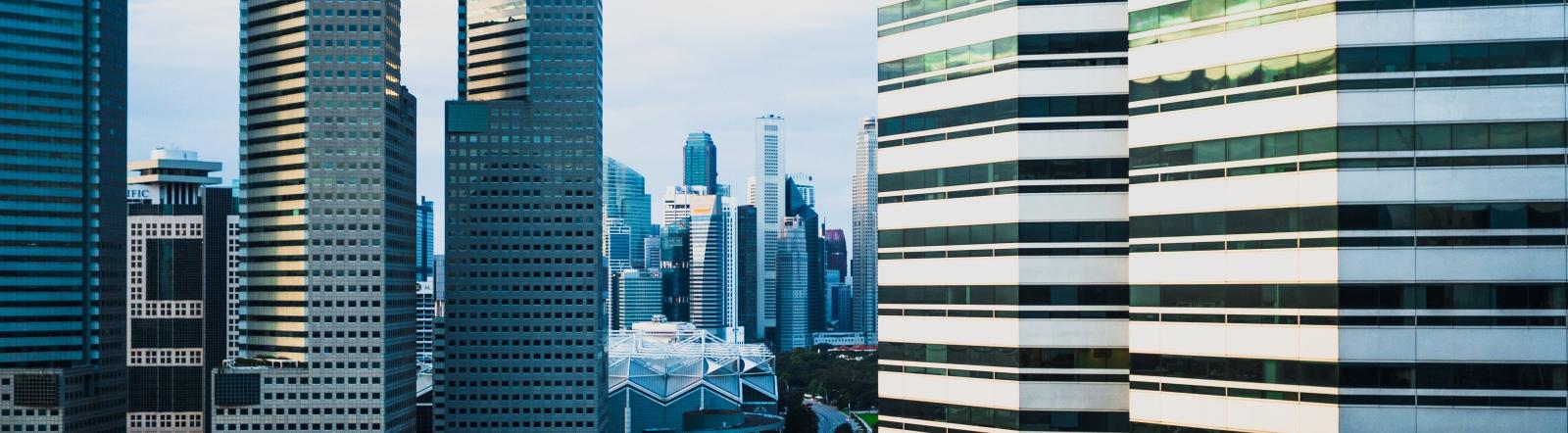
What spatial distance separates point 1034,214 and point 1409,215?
23570 mm

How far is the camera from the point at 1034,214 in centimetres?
8994

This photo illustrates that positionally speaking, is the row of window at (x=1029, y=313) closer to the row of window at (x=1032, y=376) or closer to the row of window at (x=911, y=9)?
the row of window at (x=1032, y=376)

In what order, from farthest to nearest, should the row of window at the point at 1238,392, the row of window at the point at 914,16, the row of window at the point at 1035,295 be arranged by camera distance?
the row of window at the point at 914,16, the row of window at the point at 1035,295, the row of window at the point at 1238,392

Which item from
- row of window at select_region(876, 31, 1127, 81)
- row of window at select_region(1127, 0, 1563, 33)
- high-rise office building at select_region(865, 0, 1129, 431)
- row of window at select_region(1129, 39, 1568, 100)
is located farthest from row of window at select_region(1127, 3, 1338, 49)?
high-rise office building at select_region(865, 0, 1129, 431)

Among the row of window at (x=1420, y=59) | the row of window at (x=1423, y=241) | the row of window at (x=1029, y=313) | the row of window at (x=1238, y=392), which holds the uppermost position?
the row of window at (x=1420, y=59)

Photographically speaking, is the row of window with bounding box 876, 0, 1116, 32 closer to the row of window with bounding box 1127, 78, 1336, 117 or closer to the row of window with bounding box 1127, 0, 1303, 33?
the row of window with bounding box 1127, 0, 1303, 33

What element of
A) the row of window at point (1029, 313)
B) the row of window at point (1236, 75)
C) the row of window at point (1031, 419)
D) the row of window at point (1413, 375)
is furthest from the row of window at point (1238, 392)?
the row of window at point (1236, 75)

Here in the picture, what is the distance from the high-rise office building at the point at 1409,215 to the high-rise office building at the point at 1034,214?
1329 cm

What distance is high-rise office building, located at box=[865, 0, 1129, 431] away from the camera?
89.6 meters

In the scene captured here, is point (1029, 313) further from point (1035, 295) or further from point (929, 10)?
point (929, 10)

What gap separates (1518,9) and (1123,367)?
31402 mm

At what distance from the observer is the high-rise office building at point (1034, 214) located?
8956 centimetres

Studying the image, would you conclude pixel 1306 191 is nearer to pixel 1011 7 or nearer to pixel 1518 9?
pixel 1518 9

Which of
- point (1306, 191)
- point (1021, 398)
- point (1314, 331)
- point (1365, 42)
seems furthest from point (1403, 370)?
point (1021, 398)
